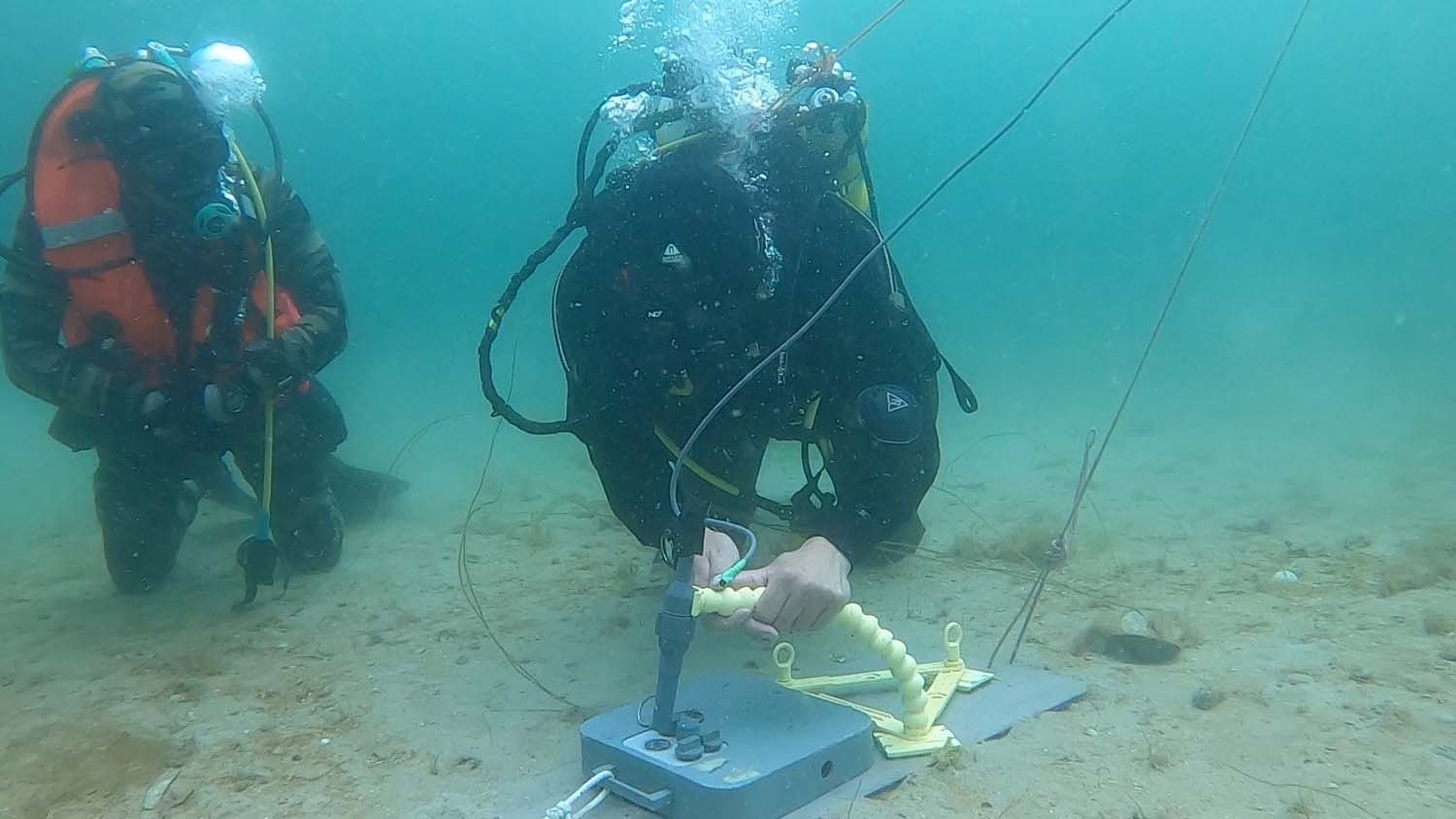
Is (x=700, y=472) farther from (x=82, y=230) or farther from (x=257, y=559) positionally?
(x=82, y=230)

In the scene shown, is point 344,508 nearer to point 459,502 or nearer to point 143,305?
point 459,502

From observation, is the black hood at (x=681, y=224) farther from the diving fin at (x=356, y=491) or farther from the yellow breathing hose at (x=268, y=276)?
the diving fin at (x=356, y=491)

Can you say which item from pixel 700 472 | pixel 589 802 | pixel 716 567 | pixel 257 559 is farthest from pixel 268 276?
pixel 589 802

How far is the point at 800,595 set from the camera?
6.81ft

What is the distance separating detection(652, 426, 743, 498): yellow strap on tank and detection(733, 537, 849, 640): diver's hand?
84 centimetres

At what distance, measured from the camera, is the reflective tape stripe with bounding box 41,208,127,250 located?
3.95 metres

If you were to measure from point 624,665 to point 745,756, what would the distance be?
52.3 inches

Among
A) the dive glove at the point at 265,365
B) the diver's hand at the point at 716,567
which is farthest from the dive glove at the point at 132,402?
the diver's hand at the point at 716,567

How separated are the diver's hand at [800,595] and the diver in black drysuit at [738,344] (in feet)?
1.85

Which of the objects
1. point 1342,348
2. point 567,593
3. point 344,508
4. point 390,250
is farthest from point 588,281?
point 390,250

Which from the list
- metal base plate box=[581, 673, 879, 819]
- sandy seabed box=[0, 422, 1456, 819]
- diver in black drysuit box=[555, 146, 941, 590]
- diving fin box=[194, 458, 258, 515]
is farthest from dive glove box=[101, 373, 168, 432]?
metal base plate box=[581, 673, 879, 819]

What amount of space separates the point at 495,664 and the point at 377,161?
274 feet

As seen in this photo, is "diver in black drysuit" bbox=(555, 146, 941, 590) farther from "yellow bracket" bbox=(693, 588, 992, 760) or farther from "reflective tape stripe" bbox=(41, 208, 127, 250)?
"reflective tape stripe" bbox=(41, 208, 127, 250)

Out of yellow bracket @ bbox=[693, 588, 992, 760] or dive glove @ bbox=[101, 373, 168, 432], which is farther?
dive glove @ bbox=[101, 373, 168, 432]
